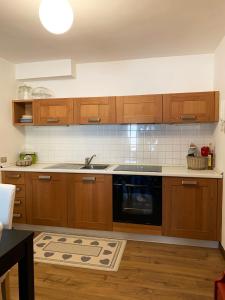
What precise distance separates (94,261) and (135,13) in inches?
Result: 92.4

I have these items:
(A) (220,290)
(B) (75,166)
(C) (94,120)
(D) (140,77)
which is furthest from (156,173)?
(A) (220,290)

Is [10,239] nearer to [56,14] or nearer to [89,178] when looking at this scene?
[56,14]

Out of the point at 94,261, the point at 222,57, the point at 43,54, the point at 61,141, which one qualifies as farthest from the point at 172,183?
the point at 43,54

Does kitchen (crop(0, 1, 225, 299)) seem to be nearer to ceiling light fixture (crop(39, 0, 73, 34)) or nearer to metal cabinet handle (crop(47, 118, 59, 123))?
metal cabinet handle (crop(47, 118, 59, 123))

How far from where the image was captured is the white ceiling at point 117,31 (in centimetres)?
189

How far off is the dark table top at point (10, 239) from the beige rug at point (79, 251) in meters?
1.17

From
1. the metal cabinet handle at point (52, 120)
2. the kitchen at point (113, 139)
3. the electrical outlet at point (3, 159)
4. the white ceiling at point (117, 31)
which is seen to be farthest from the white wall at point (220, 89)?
the electrical outlet at point (3, 159)

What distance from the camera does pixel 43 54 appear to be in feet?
9.74

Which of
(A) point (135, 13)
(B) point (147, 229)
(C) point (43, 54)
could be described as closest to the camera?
(A) point (135, 13)

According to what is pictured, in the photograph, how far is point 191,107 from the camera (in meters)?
2.79

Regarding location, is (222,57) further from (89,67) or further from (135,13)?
(89,67)

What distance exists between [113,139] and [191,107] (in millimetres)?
1127

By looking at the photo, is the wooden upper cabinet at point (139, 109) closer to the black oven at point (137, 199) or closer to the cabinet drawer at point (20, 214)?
the black oven at point (137, 199)

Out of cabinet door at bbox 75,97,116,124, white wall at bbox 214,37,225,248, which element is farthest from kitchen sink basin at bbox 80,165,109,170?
white wall at bbox 214,37,225,248
